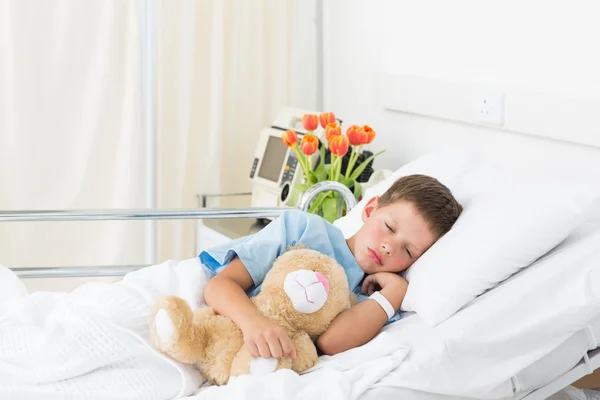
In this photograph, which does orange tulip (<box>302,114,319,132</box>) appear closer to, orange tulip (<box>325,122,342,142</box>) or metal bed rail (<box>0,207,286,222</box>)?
orange tulip (<box>325,122,342,142</box>)

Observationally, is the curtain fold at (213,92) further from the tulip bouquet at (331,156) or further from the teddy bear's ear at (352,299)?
the teddy bear's ear at (352,299)

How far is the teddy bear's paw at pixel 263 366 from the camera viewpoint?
1.51m

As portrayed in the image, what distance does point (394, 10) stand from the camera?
9.43 ft

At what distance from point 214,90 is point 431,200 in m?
1.55

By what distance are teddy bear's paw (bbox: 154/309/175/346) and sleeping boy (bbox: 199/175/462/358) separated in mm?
152

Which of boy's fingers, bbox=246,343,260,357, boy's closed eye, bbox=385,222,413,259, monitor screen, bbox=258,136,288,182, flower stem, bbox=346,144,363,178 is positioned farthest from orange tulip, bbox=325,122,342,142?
boy's fingers, bbox=246,343,260,357

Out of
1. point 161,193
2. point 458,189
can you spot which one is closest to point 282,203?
point 161,193

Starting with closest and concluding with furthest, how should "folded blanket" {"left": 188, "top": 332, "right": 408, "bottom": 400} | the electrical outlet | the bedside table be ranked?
"folded blanket" {"left": 188, "top": 332, "right": 408, "bottom": 400}, the electrical outlet, the bedside table

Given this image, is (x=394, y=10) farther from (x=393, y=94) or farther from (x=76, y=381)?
(x=76, y=381)

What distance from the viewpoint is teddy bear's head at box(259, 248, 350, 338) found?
62.7 inches

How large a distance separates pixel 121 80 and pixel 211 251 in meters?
1.45

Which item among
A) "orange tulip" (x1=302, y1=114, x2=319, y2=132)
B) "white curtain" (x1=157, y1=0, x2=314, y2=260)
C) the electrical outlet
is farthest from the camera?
"white curtain" (x1=157, y1=0, x2=314, y2=260)

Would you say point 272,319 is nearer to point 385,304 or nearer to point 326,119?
point 385,304

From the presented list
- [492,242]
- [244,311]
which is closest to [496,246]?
[492,242]
